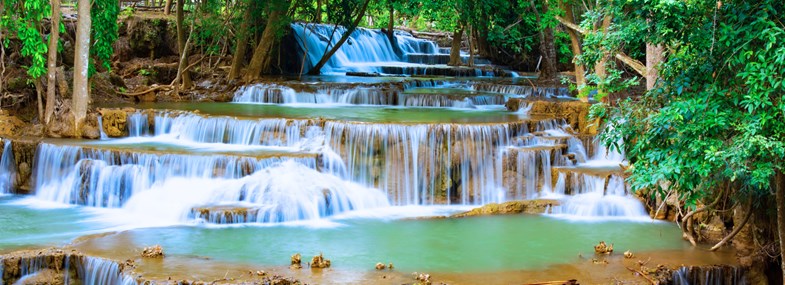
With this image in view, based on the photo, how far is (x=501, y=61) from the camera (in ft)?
98.0

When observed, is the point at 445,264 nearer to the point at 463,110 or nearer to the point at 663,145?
the point at 663,145

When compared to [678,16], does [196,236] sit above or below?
below

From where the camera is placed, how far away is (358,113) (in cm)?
1769

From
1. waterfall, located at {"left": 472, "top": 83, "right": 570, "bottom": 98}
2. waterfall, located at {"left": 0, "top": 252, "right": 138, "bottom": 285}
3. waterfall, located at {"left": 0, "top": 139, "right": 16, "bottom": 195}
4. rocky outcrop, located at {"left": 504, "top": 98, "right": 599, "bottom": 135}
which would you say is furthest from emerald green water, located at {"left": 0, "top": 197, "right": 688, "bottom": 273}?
waterfall, located at {"left": 472, "top": 83, "right": 570, "bottom": 98}

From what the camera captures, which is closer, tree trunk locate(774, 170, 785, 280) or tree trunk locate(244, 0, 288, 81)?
tree trunk locate(774, 170, 785, 280)

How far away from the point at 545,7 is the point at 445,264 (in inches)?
464

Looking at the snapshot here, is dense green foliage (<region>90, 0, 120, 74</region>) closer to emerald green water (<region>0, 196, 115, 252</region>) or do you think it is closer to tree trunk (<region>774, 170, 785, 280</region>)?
emerald green water (<region>0, 196, 115, 252</region>)

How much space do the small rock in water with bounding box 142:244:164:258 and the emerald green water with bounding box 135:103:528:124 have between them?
5.96 meters

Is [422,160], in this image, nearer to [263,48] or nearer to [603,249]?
[603,249]

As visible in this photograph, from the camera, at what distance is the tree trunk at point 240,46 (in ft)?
71.3

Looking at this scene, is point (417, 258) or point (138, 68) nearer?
point (417, 258)

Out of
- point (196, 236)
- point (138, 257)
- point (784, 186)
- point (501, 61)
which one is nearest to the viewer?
point (784, 186)

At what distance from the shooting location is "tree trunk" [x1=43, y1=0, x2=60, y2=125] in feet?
51.5

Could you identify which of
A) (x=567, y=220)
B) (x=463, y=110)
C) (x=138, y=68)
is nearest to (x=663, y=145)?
(x=567, y=220)
